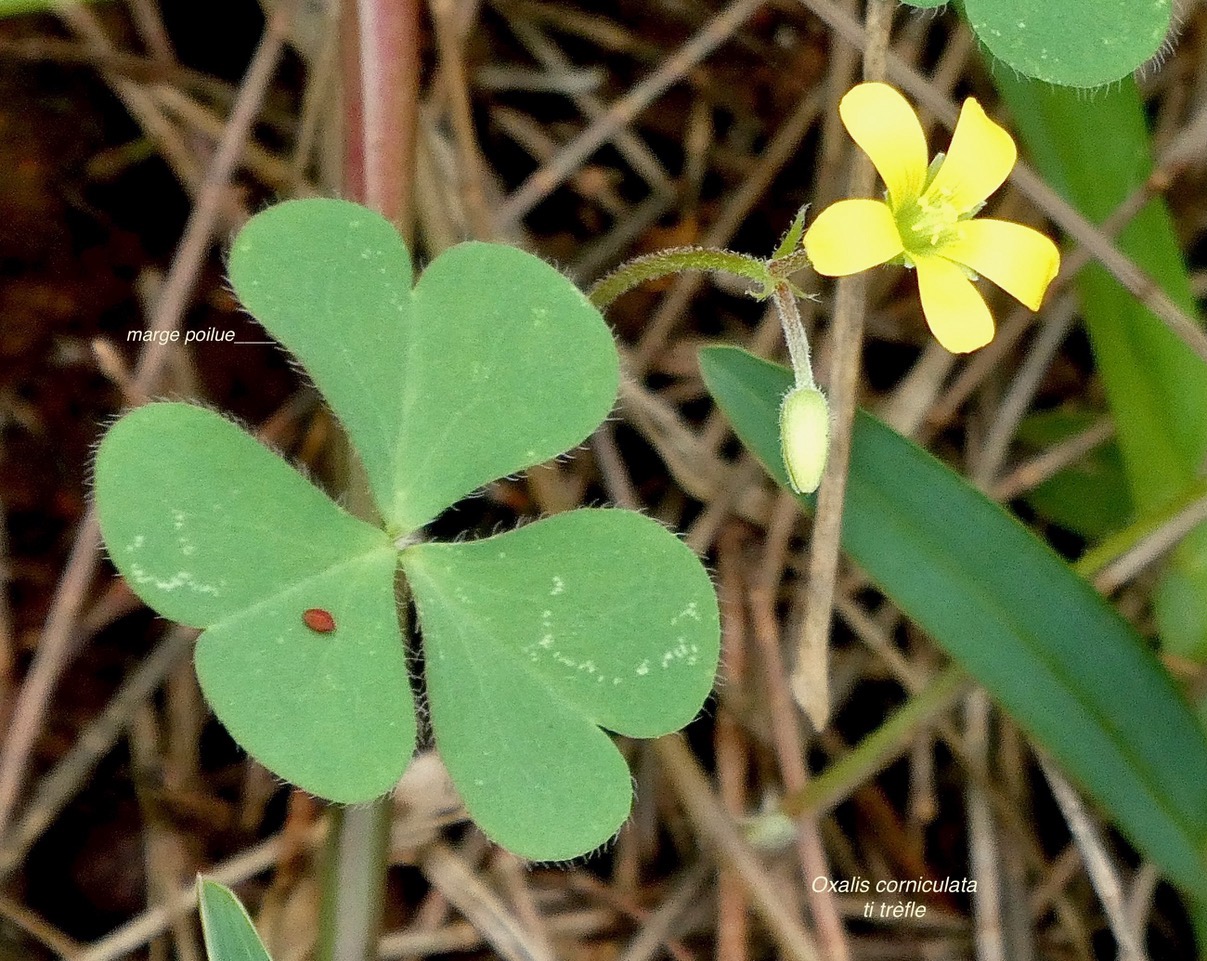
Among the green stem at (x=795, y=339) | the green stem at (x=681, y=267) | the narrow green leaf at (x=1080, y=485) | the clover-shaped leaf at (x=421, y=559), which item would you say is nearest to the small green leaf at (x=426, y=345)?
the clover-shaped leaf at (x=421, y=559)

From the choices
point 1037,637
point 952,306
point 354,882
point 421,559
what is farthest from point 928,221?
point 354,882

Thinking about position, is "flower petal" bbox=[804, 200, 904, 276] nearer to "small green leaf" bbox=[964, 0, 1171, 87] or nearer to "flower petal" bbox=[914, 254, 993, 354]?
"flower petal" bbox=[914, 254, 993, 354]

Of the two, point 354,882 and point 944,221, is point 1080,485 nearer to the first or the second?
point 944,221

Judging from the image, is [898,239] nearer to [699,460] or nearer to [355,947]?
[699,460]

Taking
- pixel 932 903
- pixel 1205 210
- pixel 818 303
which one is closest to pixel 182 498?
pixel 818 303

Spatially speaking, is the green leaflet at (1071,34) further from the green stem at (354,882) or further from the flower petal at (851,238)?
the green stem at (354,882)
